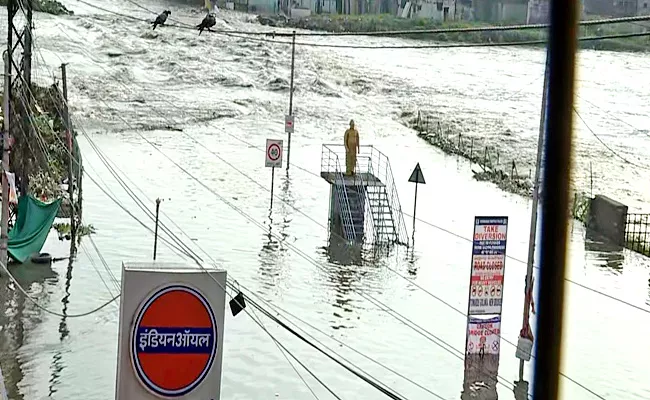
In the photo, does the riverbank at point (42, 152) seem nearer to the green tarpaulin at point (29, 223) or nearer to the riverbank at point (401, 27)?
the green tarpaulin at point (29, 223)

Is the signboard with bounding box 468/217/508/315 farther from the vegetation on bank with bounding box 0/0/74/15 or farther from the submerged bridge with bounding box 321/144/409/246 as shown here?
the vegetation on bank with bounding box 0/0/74/15

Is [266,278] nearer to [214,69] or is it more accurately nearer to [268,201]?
[268,201]

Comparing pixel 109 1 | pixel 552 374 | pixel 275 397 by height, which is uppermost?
pixel 109 1

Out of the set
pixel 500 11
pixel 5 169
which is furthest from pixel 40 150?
pixel 500 11

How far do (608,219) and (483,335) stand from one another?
1402 cm

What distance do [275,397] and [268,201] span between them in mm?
15212

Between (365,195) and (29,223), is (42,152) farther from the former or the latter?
(365,195)

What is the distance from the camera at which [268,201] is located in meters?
29.9

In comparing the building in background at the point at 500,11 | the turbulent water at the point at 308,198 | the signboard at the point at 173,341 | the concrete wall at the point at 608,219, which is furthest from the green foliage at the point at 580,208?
the signboard at the point at 173,341

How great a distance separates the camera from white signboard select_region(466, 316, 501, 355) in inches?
633

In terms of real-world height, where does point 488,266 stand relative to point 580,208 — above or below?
above

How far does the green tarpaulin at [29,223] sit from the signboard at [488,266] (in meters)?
9.25

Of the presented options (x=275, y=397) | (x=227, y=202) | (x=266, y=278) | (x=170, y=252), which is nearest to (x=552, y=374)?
(x=275, y=397)

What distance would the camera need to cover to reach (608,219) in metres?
29.1
